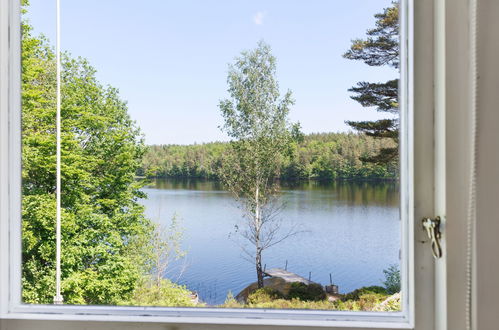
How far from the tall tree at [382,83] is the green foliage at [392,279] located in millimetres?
235

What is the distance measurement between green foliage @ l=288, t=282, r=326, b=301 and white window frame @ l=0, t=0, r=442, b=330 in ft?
0.24

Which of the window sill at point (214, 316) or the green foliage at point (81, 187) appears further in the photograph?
the green foliage at point (81, 187)

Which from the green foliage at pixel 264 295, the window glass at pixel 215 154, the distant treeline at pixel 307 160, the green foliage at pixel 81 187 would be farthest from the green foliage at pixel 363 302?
the green foliage at pixel 81 187

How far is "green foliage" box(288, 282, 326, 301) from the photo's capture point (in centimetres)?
81

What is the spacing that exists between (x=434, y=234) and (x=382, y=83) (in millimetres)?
351

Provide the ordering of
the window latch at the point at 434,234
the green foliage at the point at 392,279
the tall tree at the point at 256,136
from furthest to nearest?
the tall tree at the point at 256,136, the green foliage at the point at 392,279, the window latch at the point at 434,234

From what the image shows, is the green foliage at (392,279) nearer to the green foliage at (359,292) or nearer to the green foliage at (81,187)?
the green foliage at (359,292)

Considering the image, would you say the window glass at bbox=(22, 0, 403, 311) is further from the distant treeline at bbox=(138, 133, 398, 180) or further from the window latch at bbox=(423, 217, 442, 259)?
the window latch at bbox=(423, 217, 442, 259)

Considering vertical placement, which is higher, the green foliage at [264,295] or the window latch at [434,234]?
the window latch at [434,234]

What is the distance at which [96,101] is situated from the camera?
3.17 ft

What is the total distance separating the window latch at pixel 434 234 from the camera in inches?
24.9

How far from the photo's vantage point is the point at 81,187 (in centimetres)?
94

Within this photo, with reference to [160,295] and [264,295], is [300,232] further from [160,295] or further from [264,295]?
[160,295]

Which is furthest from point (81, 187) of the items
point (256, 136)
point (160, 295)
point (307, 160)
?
point (307, 160)
